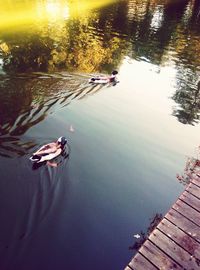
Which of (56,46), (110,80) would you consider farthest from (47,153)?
(56,46)

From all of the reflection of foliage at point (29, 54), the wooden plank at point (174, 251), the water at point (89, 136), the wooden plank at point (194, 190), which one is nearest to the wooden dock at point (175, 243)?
the wooden plank at point (174, 251)

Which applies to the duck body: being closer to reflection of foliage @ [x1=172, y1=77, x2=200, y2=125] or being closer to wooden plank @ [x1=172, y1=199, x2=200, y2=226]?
wooden plank @ [x1=172, y1=199, x2=200, y2=226]

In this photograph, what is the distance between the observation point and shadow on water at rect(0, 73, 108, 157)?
16156 millimetres

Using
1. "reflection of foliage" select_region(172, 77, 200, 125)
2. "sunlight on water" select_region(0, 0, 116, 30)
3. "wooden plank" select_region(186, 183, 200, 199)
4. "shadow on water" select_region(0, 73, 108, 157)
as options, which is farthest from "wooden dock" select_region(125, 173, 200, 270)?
"sunlight on water" select_region(0, 0, 116, 30)

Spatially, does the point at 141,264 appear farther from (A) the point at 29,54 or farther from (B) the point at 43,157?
(A) the point at 29,54

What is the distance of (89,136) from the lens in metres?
18.0

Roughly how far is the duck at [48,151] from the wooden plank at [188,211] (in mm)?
6572

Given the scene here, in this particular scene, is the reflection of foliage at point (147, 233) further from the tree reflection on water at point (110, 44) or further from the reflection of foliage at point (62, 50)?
the reflection of foliage at point (62, 50)

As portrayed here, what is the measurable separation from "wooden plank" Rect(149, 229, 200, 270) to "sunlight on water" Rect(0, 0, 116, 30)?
32.2 meters

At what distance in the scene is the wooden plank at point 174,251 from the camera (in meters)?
9.68

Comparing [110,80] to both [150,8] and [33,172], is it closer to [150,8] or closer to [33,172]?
[33,172]

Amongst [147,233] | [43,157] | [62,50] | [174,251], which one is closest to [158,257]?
[174,251]

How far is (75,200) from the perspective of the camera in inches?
529

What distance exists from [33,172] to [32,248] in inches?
162
